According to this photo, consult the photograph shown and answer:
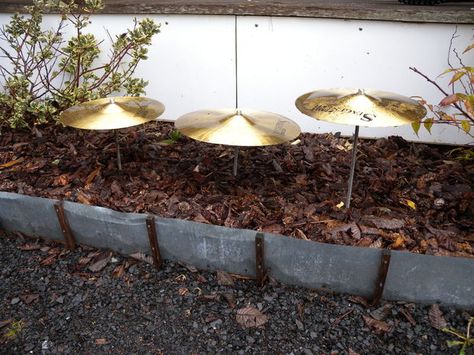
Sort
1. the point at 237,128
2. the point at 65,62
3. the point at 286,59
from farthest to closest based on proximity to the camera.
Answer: the point at 65,62 < the point at 286,59 < the point at 237,128

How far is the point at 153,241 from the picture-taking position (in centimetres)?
262

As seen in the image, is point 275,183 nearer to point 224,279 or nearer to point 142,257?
point 224,279

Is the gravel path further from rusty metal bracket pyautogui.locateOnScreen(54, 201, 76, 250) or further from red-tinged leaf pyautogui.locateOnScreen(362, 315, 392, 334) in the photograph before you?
rusty metal bracket pyautogui.locateOnScreen(54, 201, 76, 250)

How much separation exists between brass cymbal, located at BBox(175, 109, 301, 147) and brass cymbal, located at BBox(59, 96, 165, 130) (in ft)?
0.94

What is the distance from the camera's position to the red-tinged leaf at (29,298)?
98.9 inches

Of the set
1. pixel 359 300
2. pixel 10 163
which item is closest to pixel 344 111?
pixel 359 300

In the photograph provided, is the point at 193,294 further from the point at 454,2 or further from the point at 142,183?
the point at 454,2

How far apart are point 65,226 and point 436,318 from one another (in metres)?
2.50

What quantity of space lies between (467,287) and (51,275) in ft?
8.67

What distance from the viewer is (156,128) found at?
4.22 metres

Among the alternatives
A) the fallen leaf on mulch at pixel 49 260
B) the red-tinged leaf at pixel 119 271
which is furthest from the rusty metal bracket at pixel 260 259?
the fallen leaf on mulch at pixel 49 260

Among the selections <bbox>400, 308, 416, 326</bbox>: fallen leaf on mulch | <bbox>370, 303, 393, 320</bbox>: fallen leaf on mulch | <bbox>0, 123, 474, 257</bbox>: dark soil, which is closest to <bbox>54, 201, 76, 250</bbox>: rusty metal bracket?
<bbox>0, 123, 474, 257</bbox>: dark soil

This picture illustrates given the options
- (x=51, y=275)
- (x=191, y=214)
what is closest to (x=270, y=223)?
(x=191, y=214)

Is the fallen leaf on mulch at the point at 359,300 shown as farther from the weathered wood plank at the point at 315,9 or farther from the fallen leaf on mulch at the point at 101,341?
the weathered wood plank at the point at 315,9
